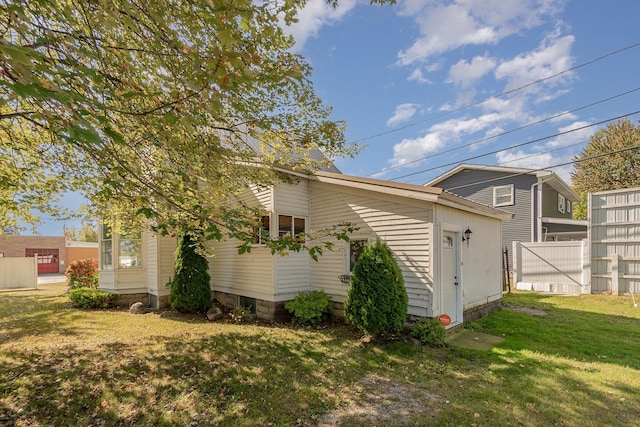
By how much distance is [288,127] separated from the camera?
17.8 ft

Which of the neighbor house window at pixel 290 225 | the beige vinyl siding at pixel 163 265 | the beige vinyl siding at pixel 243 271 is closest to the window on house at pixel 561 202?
the neighbor house window at pixel 290 225

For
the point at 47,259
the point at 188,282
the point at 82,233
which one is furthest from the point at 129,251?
the point at 82,233

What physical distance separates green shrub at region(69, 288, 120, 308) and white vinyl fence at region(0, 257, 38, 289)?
854cm

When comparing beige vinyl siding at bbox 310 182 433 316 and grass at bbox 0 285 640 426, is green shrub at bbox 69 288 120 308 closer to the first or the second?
grass at bbox 0 285 640 426

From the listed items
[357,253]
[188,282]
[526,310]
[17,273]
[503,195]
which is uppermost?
[503,195]

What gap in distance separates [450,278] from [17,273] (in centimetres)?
1927

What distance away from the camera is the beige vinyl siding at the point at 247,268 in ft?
25.6

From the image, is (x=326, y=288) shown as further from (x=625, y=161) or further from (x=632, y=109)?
(x=625, y=161)

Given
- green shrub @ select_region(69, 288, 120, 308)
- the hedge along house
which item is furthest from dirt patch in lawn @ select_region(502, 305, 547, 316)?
green shrub @ select_region(69, 288, 120, 308)

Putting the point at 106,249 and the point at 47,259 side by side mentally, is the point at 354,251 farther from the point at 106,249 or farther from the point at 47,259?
the point at 47,259

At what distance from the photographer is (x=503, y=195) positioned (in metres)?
16.9

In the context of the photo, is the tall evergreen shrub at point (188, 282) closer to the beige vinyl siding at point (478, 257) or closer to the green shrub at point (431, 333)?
the green shrub at point (431, 333)

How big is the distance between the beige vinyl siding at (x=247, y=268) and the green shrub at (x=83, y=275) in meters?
5.26

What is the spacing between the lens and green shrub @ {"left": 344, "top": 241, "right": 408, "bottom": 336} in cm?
573
